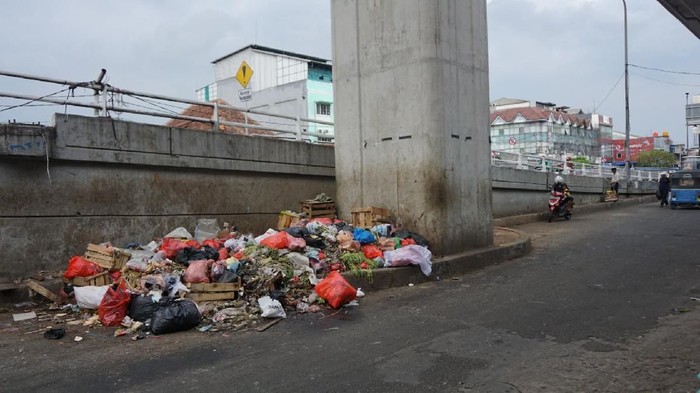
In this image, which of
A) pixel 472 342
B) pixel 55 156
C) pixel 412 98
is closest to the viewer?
pixel 472 342

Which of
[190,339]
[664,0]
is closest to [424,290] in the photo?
[190,339]

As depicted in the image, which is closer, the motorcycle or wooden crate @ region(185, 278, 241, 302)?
wooden crate @ region(185, 278, 241, 302)

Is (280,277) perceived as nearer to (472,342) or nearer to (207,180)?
(472,342)

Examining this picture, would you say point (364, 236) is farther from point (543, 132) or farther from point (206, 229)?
point (543, 132)

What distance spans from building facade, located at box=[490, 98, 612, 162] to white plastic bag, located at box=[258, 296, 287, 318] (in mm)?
69858

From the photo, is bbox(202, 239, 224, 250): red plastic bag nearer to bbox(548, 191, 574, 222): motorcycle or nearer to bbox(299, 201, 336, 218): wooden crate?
bbox(299, 201, 336, 218): wooden crate

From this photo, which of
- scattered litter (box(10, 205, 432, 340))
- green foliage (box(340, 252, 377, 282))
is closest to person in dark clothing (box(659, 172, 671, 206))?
scattered litter (box(10, 205, 432, 340))

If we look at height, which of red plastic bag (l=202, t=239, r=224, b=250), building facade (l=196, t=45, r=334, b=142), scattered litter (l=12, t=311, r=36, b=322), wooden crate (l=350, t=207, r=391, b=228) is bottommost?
scattered litter (l=12, t=311, r=36, b=322)

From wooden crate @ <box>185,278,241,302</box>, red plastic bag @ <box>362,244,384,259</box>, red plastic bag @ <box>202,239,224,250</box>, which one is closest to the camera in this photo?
wooden crate @ <box>185,278,241,302</box>

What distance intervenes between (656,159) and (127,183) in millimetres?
87615

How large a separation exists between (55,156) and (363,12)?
21.7ft

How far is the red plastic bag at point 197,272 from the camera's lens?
22.9 ft

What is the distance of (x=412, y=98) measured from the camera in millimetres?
10008

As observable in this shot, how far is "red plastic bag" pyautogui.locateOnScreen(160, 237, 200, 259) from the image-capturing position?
8055 millimetres
